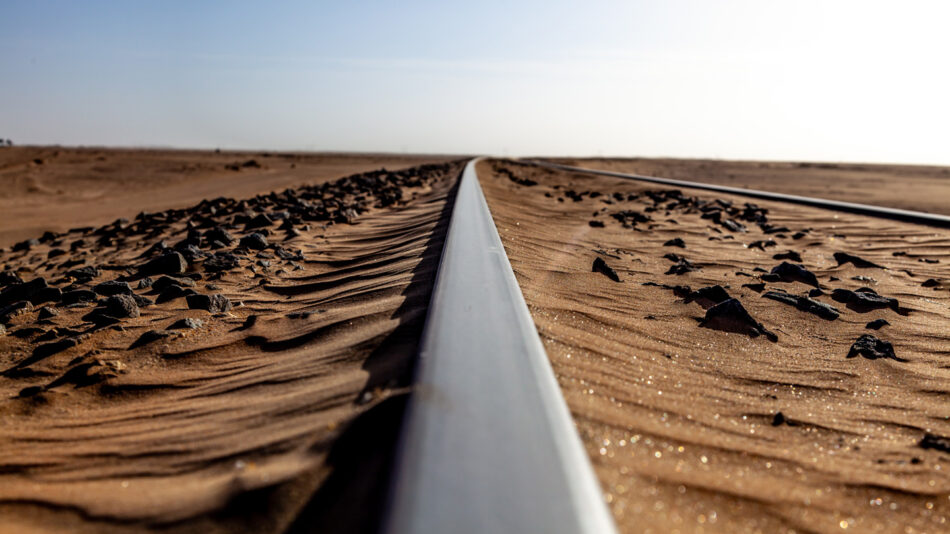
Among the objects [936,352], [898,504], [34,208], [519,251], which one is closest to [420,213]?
[519,251]

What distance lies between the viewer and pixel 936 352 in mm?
2162

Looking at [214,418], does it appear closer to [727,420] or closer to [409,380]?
[409,380]

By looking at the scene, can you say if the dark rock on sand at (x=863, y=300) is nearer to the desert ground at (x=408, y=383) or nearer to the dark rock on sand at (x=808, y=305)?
the desert ground at (x=408, y=383)

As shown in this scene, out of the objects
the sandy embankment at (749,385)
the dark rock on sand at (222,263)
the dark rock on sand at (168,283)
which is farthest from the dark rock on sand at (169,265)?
the sandy embankment at (749,385)

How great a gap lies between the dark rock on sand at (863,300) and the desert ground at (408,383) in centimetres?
1

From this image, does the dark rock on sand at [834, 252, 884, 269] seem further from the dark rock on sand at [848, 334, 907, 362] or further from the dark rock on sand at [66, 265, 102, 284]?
the dark rock on sand at [66, 265, 102, 284]

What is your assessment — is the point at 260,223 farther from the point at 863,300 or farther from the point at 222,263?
the point at 863,300

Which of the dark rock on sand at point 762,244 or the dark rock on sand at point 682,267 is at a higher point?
the dark rock on sand at point 762,244

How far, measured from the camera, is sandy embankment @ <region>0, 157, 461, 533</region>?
970 millimetres

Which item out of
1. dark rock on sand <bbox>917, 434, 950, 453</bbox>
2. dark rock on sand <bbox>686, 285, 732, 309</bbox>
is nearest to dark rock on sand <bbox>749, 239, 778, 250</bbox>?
dark rock on sand <bbox>686, 285, 732, 309</bbox>

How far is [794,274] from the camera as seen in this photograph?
3.29 meters

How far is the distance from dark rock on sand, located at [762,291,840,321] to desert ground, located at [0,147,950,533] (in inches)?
0.7

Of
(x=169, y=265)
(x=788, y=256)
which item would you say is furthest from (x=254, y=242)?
(x=788, y=256)

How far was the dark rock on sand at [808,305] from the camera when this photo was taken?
8.35 ft
